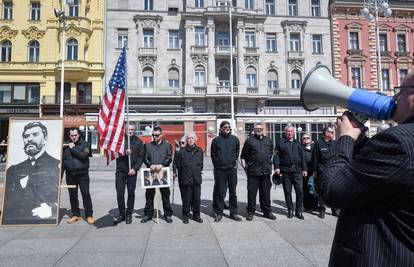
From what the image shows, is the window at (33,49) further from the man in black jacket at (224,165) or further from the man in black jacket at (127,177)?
the man in black jacket at (224,165)

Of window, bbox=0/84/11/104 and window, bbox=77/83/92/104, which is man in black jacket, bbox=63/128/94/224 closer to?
window, bbox=77/83/92/104

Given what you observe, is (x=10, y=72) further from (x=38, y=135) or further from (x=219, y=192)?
(x=219, y=192)

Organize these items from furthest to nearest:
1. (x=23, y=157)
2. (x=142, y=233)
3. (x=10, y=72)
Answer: (x=10, y=72)
(x=23, y=157)
(x=142, y=233)

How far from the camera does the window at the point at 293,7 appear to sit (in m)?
35.2

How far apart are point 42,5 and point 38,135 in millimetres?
29595

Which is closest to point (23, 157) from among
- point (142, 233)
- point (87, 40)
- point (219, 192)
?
point (142, 233)

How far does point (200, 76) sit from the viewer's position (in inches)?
1305

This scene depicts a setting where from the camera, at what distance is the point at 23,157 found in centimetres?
705

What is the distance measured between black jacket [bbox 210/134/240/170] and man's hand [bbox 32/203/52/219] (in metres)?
3.58

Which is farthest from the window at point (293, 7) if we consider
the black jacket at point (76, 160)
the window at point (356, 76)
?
the black jacket at point (76, 160)

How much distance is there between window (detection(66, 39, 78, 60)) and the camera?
3141cm

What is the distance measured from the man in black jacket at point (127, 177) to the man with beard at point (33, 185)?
1247 mm

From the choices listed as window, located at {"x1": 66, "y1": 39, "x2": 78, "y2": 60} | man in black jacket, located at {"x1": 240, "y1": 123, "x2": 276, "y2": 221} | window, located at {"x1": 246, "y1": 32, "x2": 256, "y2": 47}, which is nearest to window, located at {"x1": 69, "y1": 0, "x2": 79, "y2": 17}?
window, located at {"x1": 66, "y1": 39, "x2": 78, "y2": 60}

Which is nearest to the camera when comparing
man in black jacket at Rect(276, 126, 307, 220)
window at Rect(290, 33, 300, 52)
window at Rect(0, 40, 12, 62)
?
man in black jacket at Rect(276, 126, 307, 220)
